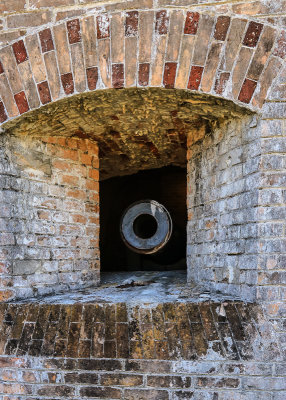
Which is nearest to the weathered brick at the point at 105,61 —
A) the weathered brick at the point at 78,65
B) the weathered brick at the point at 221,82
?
the weathered brick at the point at 78,65

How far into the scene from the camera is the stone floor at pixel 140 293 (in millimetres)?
2287

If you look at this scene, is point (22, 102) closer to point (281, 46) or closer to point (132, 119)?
point (132, 119)

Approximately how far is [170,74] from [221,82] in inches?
11.2

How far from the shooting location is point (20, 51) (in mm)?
2227

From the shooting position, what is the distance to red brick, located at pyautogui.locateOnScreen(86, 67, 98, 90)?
2141 mm

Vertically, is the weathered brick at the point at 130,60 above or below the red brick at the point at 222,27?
below

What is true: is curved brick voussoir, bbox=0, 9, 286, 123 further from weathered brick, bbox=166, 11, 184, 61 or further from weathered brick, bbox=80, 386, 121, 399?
weathered brick, bbox=80, 386, 121, 399

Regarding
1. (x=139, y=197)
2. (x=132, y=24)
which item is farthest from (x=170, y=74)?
(x=139, y=197)

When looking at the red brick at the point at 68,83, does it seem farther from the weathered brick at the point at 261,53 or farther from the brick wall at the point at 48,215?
the weathered brick at the point at 261,53

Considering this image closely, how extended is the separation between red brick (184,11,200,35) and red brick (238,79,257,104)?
40 centimetres

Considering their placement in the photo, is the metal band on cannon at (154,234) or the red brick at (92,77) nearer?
the red brick at (92,77)

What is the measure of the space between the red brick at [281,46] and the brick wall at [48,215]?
1.56 m

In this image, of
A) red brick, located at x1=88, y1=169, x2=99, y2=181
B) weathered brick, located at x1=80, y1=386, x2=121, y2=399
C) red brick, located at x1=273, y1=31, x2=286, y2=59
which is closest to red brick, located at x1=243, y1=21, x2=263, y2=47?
red brick, located at x1=273, y1=31, x2=286, y2=59

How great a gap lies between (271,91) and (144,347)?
1.57 metres
